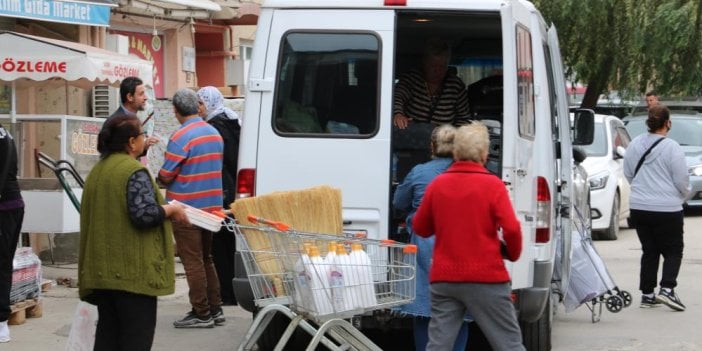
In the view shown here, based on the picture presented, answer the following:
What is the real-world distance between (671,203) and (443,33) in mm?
2570

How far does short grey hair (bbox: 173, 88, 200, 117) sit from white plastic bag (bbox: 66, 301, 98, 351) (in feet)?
9.16

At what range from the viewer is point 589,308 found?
10852 millimetres

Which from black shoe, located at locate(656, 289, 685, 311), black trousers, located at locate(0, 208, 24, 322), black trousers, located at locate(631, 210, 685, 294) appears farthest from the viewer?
black trousers, located at locate(631, 210, 685, 294)

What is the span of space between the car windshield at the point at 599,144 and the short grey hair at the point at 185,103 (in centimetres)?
876

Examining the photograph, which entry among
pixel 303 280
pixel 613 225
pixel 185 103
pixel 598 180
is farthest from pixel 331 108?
pixel 613 225

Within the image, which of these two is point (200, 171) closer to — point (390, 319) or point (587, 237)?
point (390, 319)

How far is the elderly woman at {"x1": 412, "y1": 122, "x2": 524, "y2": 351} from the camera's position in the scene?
6.59 meters

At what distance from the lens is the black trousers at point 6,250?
9016 mm

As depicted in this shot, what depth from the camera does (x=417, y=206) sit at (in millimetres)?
7602

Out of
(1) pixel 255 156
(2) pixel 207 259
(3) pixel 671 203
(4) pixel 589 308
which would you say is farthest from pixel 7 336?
(3) pixel 671 203

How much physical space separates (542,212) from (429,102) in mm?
2060

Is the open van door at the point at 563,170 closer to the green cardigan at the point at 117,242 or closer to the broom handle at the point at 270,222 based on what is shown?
the broom handle at the point at 270,222

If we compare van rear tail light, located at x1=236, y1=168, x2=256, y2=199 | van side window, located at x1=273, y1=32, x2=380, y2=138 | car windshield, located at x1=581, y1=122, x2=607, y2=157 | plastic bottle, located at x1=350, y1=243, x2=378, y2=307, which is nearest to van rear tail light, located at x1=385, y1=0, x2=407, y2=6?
van side window, located at x1=273, y1=32, x2=380, y2=138

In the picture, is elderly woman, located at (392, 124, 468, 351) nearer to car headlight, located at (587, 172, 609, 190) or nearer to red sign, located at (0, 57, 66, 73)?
red sign, located at (0, 57, 66, 73)
